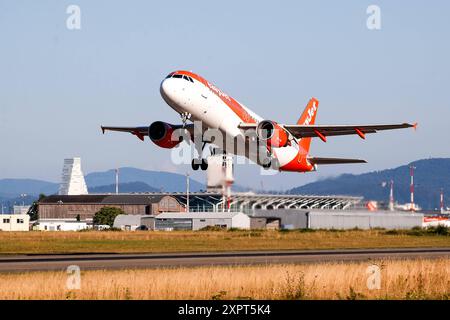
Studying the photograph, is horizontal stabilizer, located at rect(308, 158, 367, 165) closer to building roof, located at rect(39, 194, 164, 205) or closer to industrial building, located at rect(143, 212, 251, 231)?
industrial building, located at rect(143, 212, 251, 231)

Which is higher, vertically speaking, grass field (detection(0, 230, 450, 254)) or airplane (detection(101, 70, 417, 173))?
airplane (detection(101, 70, 417, 173))

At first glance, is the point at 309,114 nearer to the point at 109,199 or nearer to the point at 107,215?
the point at 107,215

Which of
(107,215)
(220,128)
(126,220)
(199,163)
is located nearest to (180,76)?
(220,128)

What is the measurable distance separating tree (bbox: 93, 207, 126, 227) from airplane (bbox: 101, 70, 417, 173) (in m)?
93.7

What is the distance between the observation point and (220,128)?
183ft

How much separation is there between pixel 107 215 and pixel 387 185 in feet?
281

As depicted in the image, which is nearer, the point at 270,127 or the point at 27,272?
the point at 27,272

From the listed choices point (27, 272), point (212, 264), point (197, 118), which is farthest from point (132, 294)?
point (197, 118)

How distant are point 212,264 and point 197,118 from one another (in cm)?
1267

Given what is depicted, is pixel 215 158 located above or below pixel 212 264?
above

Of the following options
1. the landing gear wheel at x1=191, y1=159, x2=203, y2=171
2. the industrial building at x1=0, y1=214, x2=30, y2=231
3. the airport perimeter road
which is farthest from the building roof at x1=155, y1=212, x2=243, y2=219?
the airport perimeter road

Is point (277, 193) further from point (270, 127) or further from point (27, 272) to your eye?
point (27, 272)

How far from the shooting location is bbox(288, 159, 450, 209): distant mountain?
250 ft
